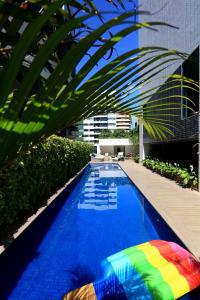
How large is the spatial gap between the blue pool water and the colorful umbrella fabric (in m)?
0.77

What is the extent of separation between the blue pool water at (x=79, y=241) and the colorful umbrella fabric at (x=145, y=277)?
766 mm

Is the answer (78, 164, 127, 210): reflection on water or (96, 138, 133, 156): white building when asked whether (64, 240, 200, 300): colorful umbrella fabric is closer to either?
(78, 164, 127, 210): reflection on water

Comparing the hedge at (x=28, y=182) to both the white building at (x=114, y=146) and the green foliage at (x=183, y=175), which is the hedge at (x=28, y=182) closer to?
the green foliage at (x=183, y=175)

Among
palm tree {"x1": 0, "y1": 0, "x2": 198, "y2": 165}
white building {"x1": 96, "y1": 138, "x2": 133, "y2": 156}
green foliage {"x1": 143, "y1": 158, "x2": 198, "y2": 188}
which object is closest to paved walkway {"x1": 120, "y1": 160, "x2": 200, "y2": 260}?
green foliage {"x1": 143, "y1": 158, "x2": 198, "y2": 188}

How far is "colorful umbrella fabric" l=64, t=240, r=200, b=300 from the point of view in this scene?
13.6 feet

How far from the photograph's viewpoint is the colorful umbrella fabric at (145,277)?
4152mm

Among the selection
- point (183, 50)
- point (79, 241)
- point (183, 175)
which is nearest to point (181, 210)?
point (79, 241)

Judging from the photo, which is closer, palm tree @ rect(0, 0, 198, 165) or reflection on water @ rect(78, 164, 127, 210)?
palm tree @ rect(0, 0, 198, 165)

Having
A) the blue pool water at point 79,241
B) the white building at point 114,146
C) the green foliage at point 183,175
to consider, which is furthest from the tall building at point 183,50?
the white building at point 114,146

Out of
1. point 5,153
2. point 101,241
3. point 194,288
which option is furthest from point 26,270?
point 5,153

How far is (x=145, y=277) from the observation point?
14.3ft

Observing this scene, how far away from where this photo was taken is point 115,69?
0.92 metres

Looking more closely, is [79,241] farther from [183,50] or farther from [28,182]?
[183,50]

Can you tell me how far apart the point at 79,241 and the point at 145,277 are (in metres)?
3.32
